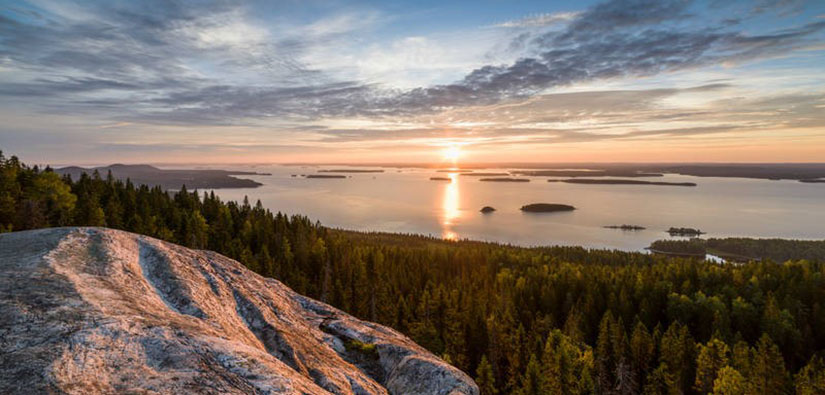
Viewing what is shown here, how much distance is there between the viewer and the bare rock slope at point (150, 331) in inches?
297

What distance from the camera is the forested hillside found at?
196ft

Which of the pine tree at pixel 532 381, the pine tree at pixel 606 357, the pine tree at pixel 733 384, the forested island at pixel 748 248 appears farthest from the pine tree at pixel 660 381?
the forested island at pixel 748 248

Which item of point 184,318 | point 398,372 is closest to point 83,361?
point 184,318

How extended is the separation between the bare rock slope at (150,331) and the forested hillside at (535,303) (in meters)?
49.2

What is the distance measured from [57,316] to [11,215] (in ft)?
269

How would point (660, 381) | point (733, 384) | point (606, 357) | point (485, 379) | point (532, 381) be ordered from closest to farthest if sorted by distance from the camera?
point (733, 384) → point (532, 381) → point (485, 379) → point (660, 381) → point (606, 357)

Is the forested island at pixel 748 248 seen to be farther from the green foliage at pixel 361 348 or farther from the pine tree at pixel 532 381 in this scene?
the green foliage at pixel 361 348

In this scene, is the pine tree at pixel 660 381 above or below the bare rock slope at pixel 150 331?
below

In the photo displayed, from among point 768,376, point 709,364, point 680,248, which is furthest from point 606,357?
point 680,248

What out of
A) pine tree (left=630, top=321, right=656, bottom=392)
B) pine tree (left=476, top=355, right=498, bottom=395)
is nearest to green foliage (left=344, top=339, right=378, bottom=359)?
pine tree (left=476, top=355, right=498, bottom=395)

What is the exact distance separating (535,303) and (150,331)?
304 feet

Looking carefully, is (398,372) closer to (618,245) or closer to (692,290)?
(692,290)

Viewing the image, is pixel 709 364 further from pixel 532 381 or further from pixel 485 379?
pixel 485 379

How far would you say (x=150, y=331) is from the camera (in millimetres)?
9102
